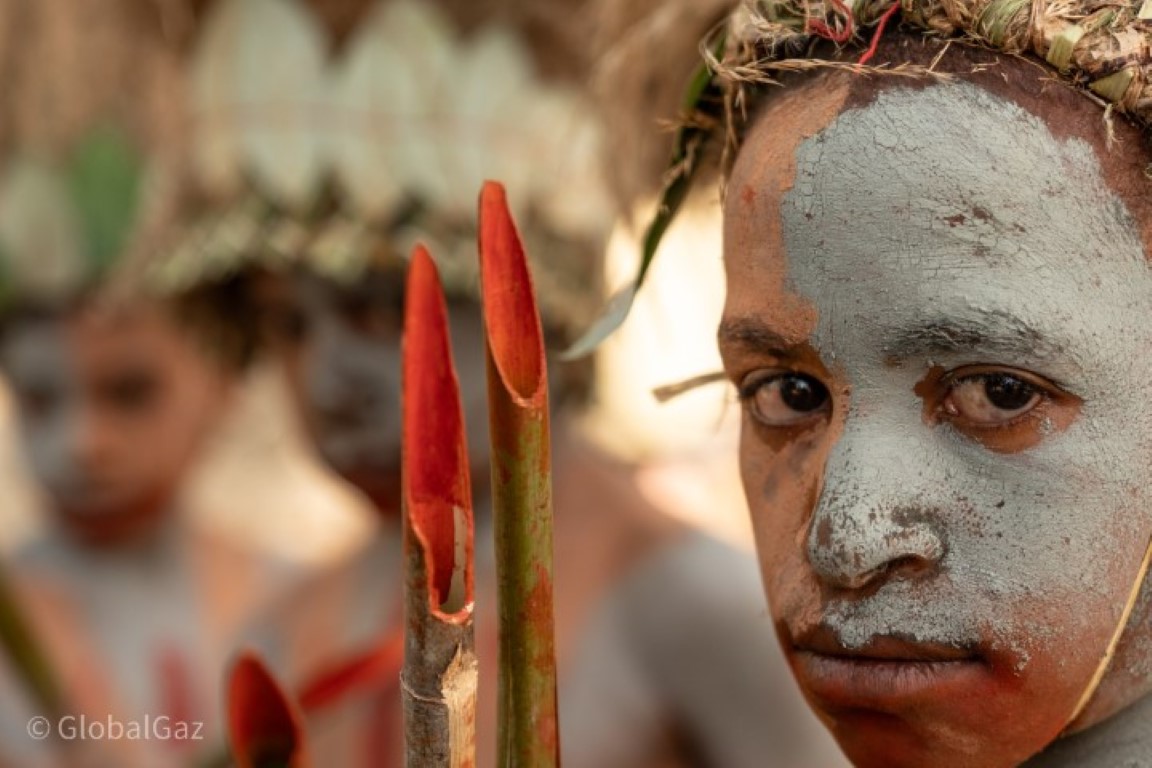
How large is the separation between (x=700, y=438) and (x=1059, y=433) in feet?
6.96

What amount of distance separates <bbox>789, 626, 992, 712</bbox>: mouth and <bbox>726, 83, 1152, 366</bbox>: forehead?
188 millimetres

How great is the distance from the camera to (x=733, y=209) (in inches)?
46.4

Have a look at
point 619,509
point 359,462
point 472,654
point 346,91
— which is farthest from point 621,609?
point 472,654

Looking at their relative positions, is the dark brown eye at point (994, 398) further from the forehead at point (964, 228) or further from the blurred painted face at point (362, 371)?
the blurred painted face at point (362, 371)

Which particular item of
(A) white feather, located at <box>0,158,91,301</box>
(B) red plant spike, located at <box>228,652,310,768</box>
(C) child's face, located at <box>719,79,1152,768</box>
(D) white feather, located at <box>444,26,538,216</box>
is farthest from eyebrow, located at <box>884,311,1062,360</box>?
(A) white feather, located at <box>0,158,91,301</box>

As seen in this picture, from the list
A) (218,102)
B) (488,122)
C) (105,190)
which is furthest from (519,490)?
(105,190)

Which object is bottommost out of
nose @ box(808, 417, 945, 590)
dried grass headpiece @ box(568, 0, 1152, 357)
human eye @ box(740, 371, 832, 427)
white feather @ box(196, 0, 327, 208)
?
nose @ box(808, 417, 945, 590)

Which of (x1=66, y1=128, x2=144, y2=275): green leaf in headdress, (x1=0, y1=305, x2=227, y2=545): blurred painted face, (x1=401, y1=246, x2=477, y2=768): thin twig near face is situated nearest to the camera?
(x1=401, y1=246, x2=477, y2=768): thin twig near face

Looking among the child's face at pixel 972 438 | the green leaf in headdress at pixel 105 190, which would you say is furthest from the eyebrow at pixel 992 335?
the green leaf in headdress at pixel 105 190

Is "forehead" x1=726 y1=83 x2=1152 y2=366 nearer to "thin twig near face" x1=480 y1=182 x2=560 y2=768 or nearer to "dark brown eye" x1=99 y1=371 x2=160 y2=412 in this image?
"thin twig near face" x1=480 y1=182 x2=560 y2=768

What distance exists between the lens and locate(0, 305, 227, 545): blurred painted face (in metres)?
2.62

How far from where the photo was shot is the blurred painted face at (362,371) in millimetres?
2141

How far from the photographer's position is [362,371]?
215 cm

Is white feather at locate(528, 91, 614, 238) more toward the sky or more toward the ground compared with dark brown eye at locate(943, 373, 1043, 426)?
more toward the sky
